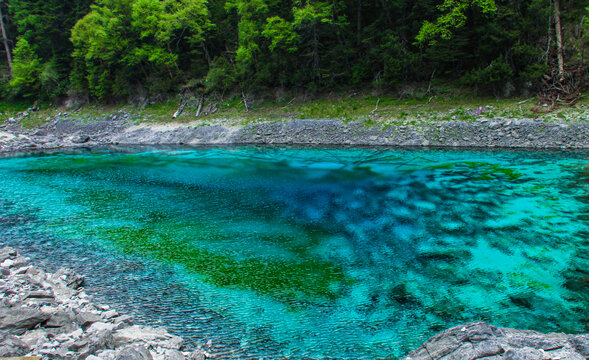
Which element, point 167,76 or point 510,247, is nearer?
point 510,247

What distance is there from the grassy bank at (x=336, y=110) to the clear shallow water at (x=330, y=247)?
4.84 m

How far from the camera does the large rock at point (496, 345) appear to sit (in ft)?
13.0

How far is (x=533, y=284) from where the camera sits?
6.62 metres

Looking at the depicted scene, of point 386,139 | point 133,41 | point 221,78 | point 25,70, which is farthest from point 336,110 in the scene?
point 25,70

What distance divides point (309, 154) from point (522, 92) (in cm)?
1543

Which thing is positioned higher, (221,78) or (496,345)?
(221,78)

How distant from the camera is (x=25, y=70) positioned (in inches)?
1734

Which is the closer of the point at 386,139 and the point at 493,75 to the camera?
the point at 493,75

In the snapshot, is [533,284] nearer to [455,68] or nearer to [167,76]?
[455,68]

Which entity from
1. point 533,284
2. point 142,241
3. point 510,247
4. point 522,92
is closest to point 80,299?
point 142,241

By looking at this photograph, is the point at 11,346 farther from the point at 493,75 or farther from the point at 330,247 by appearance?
the point at 493,75

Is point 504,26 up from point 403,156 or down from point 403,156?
up

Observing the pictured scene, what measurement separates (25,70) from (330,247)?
54.3 m

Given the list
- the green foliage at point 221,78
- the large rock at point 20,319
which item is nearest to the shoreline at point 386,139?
the large rock at point 20,319
